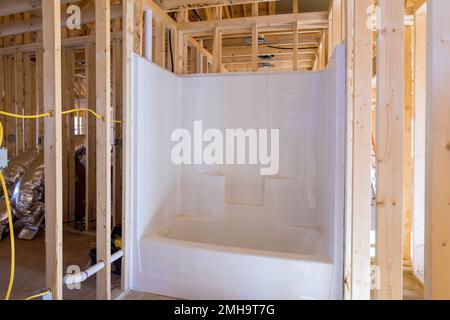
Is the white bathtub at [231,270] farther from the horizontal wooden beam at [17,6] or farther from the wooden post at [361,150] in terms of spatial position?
the horizontal wooden beam at [17,6]

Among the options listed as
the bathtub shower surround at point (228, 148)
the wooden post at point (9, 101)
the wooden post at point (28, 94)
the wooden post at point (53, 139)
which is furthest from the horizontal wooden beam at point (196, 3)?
the wooden post at point (9, 101)

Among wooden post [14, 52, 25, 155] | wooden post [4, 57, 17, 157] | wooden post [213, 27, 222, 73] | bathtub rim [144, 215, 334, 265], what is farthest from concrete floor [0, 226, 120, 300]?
wooden post [213, 27, 222, 73]

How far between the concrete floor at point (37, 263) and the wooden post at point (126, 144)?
29cm

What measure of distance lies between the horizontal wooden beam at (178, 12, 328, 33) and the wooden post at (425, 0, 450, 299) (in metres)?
2.29

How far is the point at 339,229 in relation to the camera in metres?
1.95

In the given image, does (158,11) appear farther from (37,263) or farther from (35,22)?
(37,263)

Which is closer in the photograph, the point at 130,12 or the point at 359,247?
the point at 359,247

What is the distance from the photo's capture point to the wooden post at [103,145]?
193 cm

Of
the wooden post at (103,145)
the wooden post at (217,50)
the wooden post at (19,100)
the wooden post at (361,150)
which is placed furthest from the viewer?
the wooden post at (19,100)

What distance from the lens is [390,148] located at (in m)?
1.10

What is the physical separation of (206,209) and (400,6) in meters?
2.43

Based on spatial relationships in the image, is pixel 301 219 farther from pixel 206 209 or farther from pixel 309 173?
pixel 206 209

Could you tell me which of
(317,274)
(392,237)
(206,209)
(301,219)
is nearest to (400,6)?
(392,237)

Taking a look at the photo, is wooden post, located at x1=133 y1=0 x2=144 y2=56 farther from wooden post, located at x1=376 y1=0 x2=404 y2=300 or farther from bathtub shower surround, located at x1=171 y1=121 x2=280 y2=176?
wooden post, located at x1=376 y1=0 x2=404 y2=300
